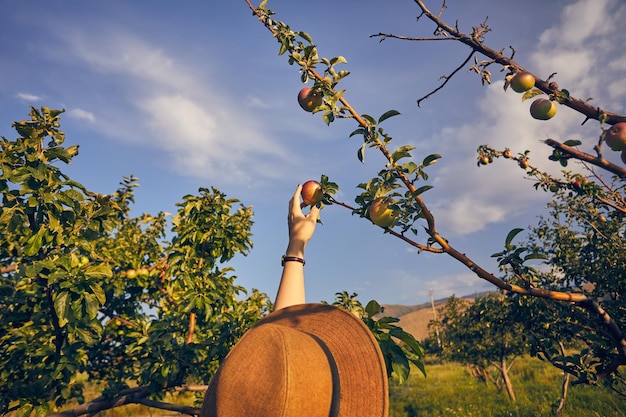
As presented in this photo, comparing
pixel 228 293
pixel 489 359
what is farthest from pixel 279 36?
pixel 489 359

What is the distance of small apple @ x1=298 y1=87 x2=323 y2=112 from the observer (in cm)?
242

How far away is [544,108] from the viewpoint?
7.45 ft

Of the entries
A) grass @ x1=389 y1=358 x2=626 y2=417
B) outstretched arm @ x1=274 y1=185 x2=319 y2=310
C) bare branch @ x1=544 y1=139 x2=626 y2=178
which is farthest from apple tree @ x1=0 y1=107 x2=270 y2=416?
grass @ x1=389 y1=358 x2=626 y2=417

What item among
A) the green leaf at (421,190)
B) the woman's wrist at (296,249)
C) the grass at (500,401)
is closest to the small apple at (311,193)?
the woman's wrist at (296,249)

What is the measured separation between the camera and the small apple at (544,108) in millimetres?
2258

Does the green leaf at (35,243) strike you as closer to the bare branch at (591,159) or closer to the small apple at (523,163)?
the bare branch at (591,159)

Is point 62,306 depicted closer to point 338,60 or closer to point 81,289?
point 81,289

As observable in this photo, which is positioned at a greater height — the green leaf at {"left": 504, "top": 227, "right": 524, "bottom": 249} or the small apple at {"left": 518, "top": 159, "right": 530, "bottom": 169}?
the small apple at {"left": 518, "top": 159, "right": 530, "bottom": 169}

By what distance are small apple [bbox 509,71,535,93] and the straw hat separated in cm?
154

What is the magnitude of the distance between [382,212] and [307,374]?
3.24 ft

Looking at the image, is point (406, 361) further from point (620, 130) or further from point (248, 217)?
point (248, 217)

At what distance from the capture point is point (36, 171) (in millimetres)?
2893

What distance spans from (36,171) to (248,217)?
9.56ft

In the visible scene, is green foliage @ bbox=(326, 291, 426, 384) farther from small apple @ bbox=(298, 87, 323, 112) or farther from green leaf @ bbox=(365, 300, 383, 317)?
small apple @ bbox=(298, 87, 323, 112)
